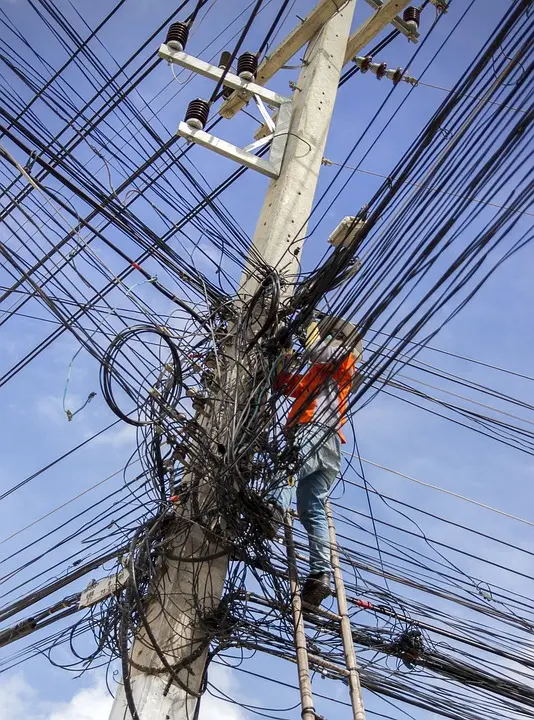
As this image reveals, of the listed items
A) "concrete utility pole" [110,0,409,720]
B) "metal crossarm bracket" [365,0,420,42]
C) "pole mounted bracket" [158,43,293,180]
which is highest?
"metal crossarm bracket" [365,0,420,42]

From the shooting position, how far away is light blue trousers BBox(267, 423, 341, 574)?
16.6ft

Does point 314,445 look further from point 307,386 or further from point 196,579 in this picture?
point 196,579

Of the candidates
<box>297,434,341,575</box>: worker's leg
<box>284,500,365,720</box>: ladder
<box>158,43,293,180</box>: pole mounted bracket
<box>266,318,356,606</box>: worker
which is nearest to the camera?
<box>284,500,365,720</box>: ladder

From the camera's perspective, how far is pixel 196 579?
4656 mm

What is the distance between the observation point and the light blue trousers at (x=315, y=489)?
16.6 ft

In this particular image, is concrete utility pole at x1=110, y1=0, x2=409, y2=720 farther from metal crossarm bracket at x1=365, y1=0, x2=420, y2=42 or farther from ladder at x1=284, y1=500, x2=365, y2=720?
metal crossarm bracket at x1=365, y1=0, x2=420, y2=42

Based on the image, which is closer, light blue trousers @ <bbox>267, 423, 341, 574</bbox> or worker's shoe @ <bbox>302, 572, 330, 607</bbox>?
worker's shoe @ <bbox>302, 572, 330, 607</bbox>

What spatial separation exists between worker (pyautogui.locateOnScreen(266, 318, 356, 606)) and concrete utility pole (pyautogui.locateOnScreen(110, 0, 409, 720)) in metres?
0.44

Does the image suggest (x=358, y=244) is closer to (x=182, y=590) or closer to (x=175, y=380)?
(x=175, y=380)

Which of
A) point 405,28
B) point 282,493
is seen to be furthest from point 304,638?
point 405,28

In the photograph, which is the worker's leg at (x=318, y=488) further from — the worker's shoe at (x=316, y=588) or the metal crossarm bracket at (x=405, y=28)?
the metal crossarm bracket at (x=405, y=28)

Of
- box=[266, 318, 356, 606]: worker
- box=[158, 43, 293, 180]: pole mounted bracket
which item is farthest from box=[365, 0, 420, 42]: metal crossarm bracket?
box=[266, 318, 356, 606]: worker

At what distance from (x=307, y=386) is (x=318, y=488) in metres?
0.73

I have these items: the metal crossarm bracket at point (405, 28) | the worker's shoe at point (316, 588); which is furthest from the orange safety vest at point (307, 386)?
the metal crossarm bracket at point (405, 28)
